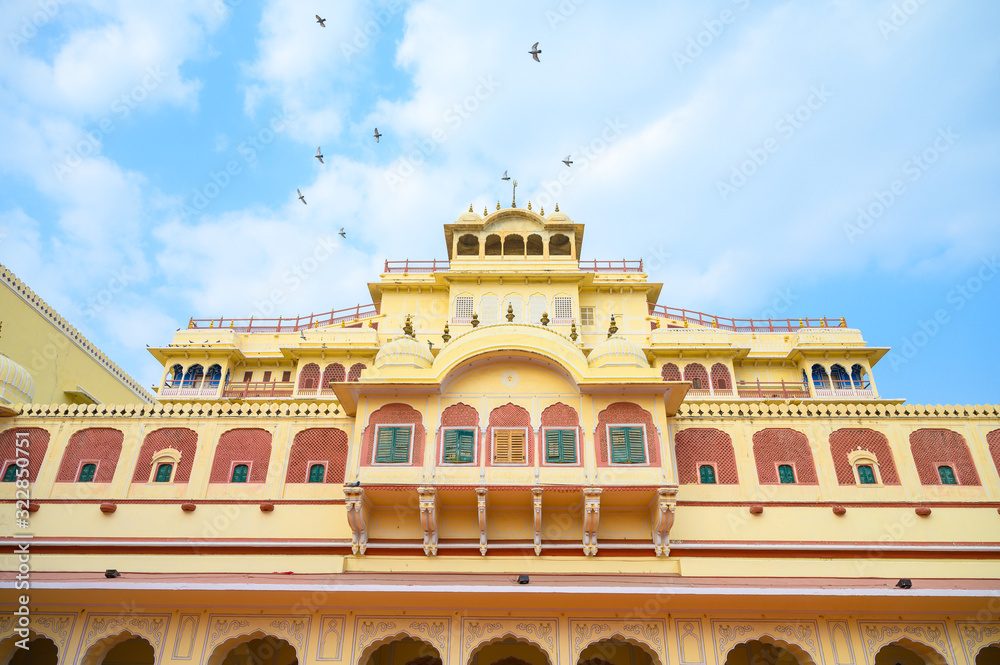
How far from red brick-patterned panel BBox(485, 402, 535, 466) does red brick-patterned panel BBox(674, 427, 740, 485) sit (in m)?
3.55

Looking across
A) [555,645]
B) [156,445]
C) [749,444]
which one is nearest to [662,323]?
[749,444]

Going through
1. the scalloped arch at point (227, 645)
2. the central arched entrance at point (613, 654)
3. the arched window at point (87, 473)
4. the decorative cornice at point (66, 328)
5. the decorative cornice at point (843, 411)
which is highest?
the decorative cornice at point (66, 328)

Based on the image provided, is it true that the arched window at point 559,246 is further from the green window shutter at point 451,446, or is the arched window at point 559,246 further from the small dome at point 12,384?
the small dome at point 12,384

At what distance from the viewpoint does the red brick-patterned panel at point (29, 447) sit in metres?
16.8

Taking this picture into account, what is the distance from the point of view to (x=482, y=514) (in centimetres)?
1522

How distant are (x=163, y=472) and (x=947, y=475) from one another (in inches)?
707

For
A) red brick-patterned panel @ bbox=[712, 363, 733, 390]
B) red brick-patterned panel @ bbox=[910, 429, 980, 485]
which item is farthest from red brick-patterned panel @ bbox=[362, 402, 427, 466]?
red brick-patterned panel @ bbox=[712, 363, 733, 390]

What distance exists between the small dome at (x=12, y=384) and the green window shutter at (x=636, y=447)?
1486cm

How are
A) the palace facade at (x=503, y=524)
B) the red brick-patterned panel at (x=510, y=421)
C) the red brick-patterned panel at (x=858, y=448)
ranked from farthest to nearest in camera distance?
the red brick-patterned panel at (x=858, y=448) → the red brick-patterned panel at (x=510, y=421) → the palace facade at (x=503, y=524)

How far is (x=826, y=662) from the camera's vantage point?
45.2ft

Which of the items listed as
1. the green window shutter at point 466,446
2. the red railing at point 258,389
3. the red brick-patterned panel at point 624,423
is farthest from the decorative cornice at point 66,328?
the red brick-patterned panel at point 624,423

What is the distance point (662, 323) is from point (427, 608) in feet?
59.5

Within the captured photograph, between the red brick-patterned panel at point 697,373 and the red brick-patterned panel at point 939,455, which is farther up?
the red brick-patterned panel at point 697,373

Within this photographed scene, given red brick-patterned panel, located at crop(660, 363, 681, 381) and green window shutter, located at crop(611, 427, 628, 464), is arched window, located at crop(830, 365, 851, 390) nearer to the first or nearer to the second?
red brick-patterned panel, located at crop(660, 363, 681, 381)
